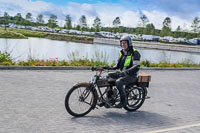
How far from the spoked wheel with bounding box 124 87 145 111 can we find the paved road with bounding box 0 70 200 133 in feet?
0.53

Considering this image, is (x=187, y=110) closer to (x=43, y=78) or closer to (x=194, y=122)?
(x=194, y=122)

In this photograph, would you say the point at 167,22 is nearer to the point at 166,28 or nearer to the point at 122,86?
the point at 166,28

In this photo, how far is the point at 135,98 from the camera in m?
6.36

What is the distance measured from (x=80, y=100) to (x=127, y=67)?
1.45 meters

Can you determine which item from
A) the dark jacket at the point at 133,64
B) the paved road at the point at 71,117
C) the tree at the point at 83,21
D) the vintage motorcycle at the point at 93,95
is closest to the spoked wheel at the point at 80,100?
the vintage motorcycle at the point at 93,95

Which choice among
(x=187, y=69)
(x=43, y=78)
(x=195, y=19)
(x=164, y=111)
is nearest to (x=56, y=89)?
(x=43, y=78)

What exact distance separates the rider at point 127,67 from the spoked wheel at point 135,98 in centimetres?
35

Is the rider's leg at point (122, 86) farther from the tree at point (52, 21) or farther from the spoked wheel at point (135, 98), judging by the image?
the tree at point (52, 21)

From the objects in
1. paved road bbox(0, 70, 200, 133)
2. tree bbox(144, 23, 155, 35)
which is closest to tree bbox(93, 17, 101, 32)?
tree bbox(144, 23, 155, 35)

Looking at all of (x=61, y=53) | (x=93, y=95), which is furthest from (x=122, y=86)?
(x=61, y=53)

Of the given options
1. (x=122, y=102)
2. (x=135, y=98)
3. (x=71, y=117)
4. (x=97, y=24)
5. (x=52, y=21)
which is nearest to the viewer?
(x=71, y=117)

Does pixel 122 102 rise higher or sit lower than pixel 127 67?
lower

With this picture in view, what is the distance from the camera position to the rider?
18.9 ft

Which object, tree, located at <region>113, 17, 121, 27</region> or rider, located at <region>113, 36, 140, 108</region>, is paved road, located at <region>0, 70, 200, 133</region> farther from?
tree, located at <region>113, 17, 121, 27</region>
